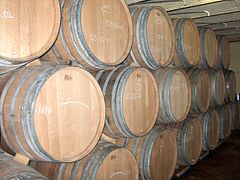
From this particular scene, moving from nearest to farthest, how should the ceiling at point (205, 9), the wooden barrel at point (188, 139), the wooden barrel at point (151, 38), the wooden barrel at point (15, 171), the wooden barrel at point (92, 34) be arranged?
the wooden barrel at point (15, 171), the wooden barrel at point (92, 34), the wooden barrel at point (151, 38), the ceiling at point (205, 9), the wooden barrel at point (188, 139)

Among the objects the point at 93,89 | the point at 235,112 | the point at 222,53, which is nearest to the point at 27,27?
the point at 93,89

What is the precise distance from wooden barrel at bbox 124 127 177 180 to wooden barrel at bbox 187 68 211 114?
39.9 inches

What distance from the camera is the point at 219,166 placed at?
4539 millimetres

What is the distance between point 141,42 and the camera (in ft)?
9.73

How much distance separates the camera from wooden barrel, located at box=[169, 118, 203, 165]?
392 cm

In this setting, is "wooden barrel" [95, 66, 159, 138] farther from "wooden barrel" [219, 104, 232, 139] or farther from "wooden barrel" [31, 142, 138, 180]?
"wooden barrel" [219, 104, 232, 139]

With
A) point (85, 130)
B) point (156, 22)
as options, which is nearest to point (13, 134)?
point (85, 130)

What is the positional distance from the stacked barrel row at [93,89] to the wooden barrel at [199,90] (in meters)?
0.34

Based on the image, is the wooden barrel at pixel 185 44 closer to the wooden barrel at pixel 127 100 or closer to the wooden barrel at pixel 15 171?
the wooden barrel at pixel 127 100

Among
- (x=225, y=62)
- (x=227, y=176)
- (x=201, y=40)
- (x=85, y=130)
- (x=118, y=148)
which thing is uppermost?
(x=201, y=40)

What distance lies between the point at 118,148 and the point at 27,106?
1086 millimetres

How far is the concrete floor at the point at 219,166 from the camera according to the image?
13.4 feet

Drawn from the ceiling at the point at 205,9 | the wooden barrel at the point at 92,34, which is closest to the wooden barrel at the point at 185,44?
the ceiling at the point at 205,9

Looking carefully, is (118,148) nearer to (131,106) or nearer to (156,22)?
(131,106)
